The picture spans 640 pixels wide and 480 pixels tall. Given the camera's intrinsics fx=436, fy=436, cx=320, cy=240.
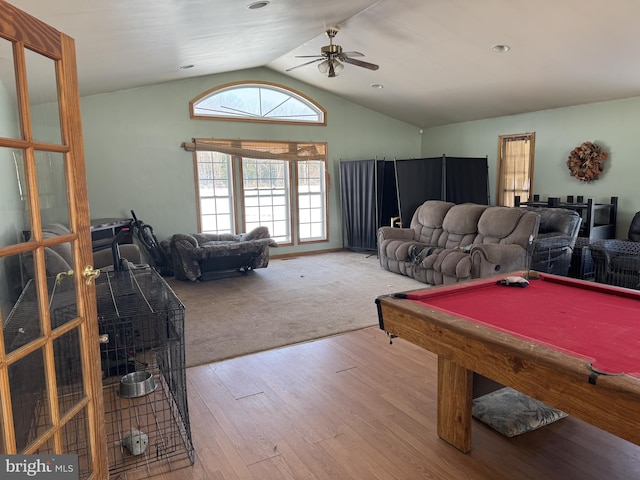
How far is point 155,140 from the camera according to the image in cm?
674

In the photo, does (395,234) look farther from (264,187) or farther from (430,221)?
(264,187)

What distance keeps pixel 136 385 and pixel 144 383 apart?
51 millimetres

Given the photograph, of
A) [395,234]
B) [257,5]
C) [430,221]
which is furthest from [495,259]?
[257,5]

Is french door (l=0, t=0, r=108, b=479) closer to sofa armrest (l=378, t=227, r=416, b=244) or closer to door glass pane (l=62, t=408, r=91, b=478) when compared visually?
door glass pane (l=62, t=408, r=91, b=478)

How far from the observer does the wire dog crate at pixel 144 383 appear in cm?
227

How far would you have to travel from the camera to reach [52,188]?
173cm

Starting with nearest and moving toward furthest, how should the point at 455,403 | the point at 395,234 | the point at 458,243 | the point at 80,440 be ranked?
1. the point at 80,440
2. the point at 455,403
3. the point at 458,243
4. the point at 395,234

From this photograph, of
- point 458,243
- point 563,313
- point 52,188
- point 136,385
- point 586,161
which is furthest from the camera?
point 586,161

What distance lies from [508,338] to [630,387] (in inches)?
17.8

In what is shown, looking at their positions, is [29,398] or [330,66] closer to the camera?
[29,398]

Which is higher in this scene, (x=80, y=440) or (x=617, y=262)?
(x=617, y=262)

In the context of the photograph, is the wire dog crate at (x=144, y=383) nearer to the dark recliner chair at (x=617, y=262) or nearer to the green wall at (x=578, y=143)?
the dark recliner chair at (x=617, y=262)

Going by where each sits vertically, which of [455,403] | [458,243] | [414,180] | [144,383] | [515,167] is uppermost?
[515,167]

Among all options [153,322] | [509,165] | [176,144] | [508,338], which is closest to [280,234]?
[176,144]
